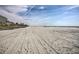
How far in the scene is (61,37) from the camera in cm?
185

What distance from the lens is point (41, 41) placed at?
6.11 ft

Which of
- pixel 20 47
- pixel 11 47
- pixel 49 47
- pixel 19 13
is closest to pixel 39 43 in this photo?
pixel 49 47

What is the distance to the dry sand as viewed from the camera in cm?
182

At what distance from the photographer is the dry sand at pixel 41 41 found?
5.98 feet
